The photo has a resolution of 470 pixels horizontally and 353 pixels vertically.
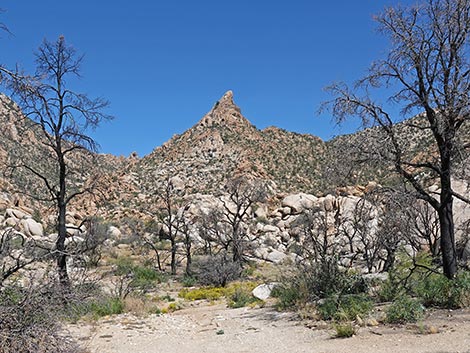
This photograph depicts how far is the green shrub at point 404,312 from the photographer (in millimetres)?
9266

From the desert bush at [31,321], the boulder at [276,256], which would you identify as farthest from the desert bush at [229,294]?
the desert bush at [31,321]

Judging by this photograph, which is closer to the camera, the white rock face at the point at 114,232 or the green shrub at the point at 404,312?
the green shrub at the point at 404,312

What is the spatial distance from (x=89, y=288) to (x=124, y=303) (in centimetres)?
594

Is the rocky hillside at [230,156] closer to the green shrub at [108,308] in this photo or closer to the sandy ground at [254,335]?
the green shrub at [108,308]

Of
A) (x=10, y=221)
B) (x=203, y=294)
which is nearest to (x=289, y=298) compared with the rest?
(x=203, y=294)

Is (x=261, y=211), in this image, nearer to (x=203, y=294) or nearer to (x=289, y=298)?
(x=203, y=294)

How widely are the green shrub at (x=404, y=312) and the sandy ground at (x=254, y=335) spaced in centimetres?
21

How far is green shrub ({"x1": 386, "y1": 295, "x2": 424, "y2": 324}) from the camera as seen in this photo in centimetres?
927

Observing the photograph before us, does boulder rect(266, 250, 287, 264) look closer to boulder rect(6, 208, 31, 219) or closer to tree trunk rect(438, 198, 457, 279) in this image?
tree trunk rect(438, 198, 457, 279)

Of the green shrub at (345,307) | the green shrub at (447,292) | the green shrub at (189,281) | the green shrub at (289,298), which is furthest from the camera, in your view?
the green shrub at (189,281)

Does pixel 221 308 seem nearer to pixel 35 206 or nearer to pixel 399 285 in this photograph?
pixel 399 285

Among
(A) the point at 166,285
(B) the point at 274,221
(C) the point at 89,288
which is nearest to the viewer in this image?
(C) the point at 89,288

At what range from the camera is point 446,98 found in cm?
1000

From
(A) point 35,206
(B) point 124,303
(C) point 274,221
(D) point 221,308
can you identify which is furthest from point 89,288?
(A) point 35,206
